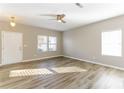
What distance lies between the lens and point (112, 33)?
218 inches

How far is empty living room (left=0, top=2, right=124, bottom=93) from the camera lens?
12.2ft

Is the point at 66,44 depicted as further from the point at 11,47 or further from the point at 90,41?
the point at 11,47

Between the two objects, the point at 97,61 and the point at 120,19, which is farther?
the point at 97,61

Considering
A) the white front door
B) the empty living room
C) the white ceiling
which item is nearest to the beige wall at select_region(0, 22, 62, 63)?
the empty living room

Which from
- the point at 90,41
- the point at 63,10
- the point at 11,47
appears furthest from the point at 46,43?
the point at 63,10

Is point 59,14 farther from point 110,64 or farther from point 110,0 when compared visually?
point 110,64

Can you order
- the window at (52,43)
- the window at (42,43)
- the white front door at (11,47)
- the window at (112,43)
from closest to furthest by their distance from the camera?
the window at (112,43) → the white front door at (11,47) → the window at (42,43) → the window at (52,43)

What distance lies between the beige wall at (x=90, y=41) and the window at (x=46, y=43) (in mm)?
1091

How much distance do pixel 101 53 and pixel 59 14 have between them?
10.7ft

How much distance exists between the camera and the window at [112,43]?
17.0 ft

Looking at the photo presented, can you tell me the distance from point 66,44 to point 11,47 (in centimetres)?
467

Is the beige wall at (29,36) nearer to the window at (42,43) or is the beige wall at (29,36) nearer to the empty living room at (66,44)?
the empty living room at (66,44)

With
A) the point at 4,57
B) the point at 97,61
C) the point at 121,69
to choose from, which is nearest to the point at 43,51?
the point at 4,57

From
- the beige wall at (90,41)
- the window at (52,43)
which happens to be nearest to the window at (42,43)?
the window at (52,43)
